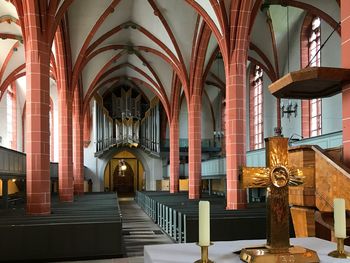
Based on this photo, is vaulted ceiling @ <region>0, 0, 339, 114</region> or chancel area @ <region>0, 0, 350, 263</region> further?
vaulted ceiling @ <region>0, 0, 339, 114</region>

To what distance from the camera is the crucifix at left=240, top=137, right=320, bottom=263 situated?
105 inches

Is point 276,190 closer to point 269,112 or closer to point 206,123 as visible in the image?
point 269,112

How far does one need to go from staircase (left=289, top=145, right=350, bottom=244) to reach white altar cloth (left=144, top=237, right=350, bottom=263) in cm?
57

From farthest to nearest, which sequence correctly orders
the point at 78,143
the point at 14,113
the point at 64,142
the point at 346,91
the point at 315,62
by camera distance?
the point at 14,113 < the point at 78,143 < the point at 64,142 < the point at 315,62 < the point at 346,91

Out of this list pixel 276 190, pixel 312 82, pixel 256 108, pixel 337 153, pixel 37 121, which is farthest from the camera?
pixel 256 108

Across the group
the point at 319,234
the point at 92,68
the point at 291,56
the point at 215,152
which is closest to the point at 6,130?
the point at 92,68

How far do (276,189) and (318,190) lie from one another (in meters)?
1.81

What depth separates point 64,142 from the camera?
16.8m

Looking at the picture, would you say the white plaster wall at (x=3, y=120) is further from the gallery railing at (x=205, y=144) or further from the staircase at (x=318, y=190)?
the staircase at (x=318, y=190)

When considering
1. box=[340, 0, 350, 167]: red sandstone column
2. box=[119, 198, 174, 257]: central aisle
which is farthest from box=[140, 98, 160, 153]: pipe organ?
box=[340, 0, 350, 167]: red sandstone column

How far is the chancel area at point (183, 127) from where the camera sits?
12.0 ft

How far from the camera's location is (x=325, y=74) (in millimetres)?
4004

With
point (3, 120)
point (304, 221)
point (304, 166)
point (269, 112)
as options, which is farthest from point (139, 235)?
point (3, 120)

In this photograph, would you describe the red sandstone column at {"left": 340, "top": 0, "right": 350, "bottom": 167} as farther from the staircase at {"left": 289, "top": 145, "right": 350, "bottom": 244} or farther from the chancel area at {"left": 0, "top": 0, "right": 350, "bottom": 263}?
the staircase at {"left": 289, "top": 145, "right": 350, "bottom": 244}
